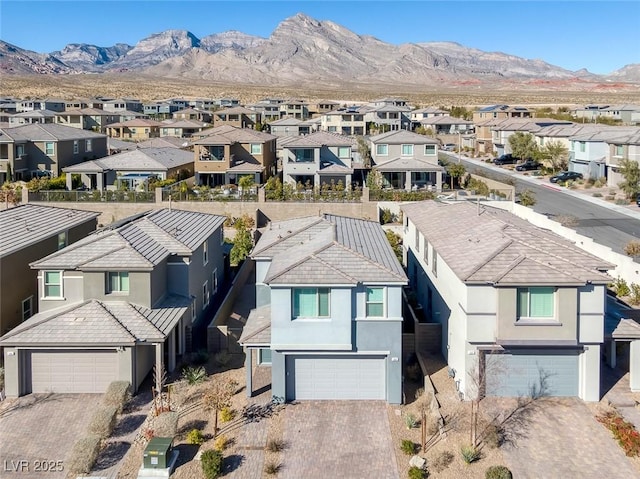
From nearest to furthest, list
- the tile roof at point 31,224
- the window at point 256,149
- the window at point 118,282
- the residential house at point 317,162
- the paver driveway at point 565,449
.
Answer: the paver driveway at point 565,449 < the window at point 118,282 < the tile roof at point 31,224 < the residential house at point 317,162 < the window at point 256,149

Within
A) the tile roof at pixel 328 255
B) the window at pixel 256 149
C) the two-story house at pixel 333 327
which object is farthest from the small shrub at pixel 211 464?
the window at pixel 256 149

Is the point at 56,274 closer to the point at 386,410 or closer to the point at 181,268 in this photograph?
the point at 181,268

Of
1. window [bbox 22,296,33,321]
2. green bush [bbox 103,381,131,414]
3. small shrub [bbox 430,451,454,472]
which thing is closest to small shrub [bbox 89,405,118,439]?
green bush [bbox 103,381,131,414]

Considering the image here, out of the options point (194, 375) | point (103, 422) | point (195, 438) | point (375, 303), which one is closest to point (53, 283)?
point (194, 375)

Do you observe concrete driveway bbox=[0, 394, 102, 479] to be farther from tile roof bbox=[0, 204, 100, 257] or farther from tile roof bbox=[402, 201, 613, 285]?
tile roof bbox=[402, 201, 613, 285]

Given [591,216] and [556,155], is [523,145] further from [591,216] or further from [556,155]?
[591,216]

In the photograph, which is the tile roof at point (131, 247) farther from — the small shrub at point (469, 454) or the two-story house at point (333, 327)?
the small shrub at point (469, 454)
